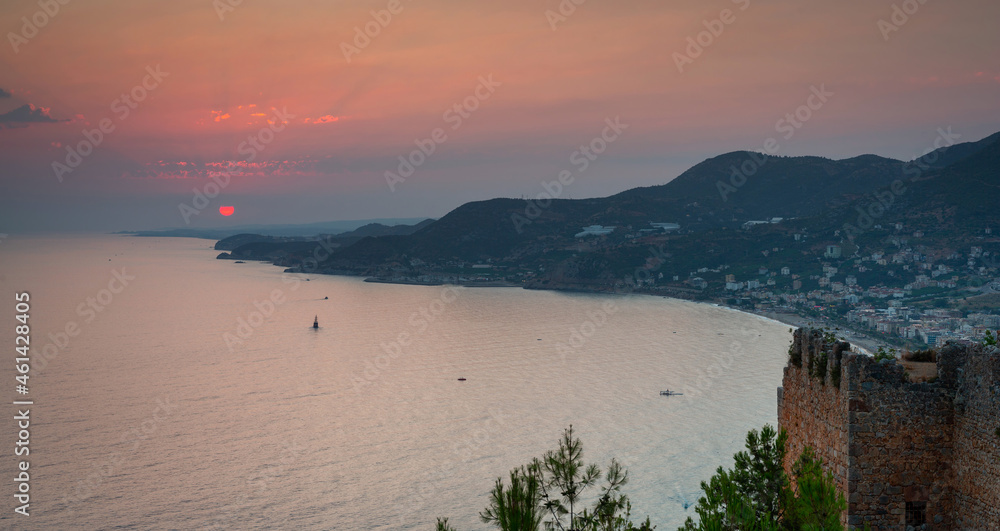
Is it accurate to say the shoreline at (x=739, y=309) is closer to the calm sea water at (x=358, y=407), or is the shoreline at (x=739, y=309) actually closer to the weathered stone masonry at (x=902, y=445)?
the calm sea water at (x=358, y=407)

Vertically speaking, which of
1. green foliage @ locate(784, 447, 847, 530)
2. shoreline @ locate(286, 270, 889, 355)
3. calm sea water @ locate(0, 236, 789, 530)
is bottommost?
calm sea water @ locate(0, 236, 789, 530)

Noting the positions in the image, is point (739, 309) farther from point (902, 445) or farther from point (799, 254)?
point (902, 445)

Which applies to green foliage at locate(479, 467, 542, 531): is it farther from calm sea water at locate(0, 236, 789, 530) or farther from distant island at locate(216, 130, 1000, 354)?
distant island at locate(216, 130, 1000, 354)
